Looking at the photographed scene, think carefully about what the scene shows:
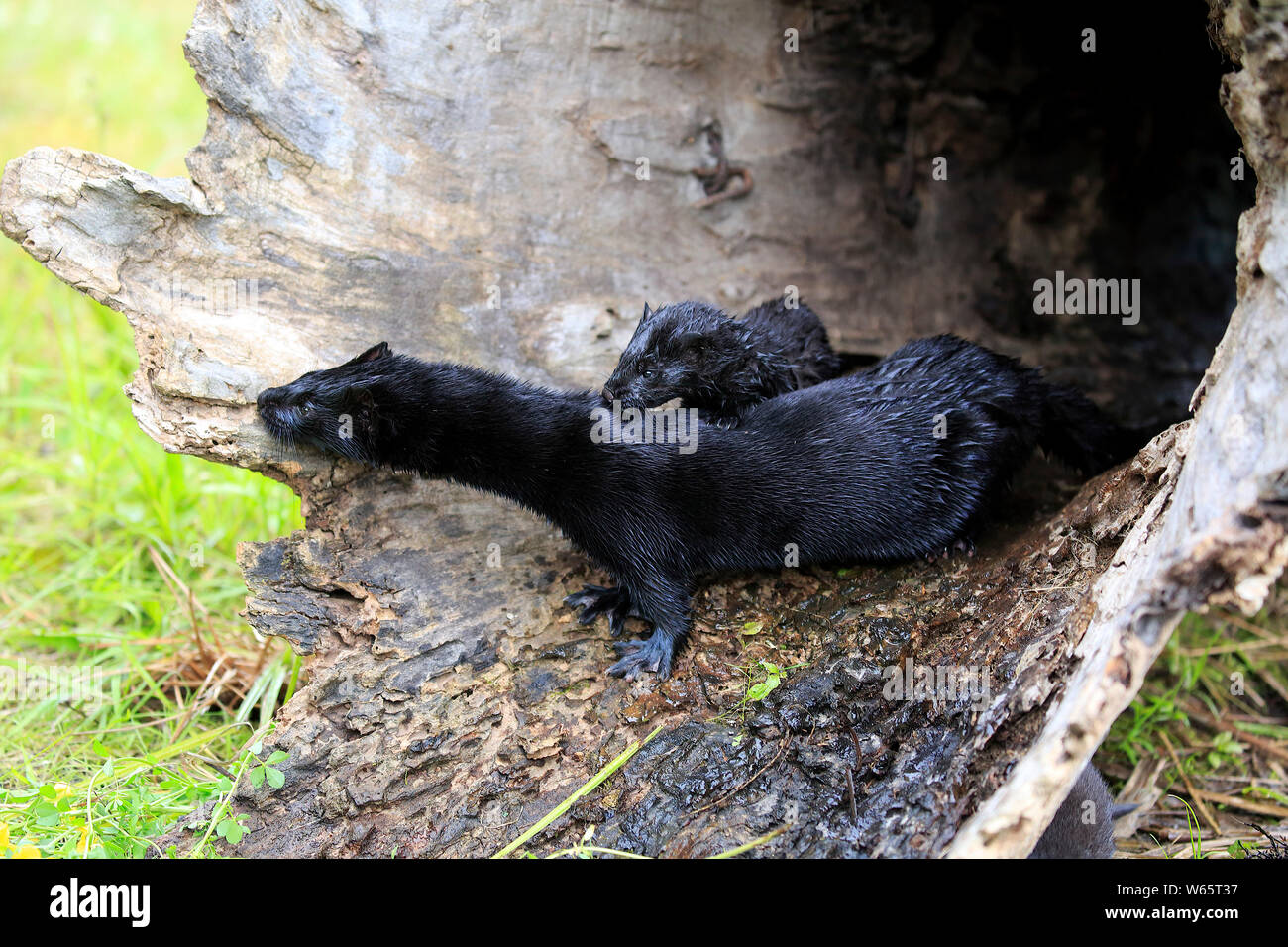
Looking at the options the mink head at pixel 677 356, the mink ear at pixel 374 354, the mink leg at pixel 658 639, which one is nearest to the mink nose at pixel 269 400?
the mink ear at pixel 374 354

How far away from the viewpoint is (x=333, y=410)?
384 cm

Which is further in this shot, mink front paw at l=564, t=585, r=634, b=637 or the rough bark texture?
mink front paw at l=564, t=585, r=634, b=637

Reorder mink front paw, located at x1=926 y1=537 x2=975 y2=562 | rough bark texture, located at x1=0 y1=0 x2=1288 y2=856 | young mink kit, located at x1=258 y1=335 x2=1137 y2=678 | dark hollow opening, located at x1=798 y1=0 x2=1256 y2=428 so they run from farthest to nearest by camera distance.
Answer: dark hollow opening, located at x1=798 y1=0 x2=1256 y2=428 → mink front paw, located at x1=926 y1=537 x2=975 y2=562 → young mink kit, located at x1=258 y1=335 x2=1137 y2=678 → rough bark texture, located at x1=0 y1=0 x2=1288 y2=856

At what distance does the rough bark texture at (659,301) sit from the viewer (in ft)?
9.75

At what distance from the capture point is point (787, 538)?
163 inches

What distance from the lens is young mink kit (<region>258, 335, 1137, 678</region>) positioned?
4.02 m

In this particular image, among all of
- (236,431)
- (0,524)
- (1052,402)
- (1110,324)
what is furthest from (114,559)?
(1110,324)

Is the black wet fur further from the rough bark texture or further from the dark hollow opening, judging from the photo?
the dark hollow opening

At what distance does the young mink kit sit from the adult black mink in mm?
283

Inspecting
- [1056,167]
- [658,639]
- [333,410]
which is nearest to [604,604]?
[658,639]

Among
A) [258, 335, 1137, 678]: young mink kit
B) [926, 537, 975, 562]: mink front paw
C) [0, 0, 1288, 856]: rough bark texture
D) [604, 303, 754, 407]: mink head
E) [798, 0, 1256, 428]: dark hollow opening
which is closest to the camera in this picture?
[0, 0, 1288, 856]: rough bark texture

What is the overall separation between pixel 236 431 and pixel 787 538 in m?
2.29

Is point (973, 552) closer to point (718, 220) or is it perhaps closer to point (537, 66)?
point (718, 220)

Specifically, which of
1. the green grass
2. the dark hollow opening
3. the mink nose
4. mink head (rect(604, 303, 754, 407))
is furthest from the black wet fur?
the green grass
